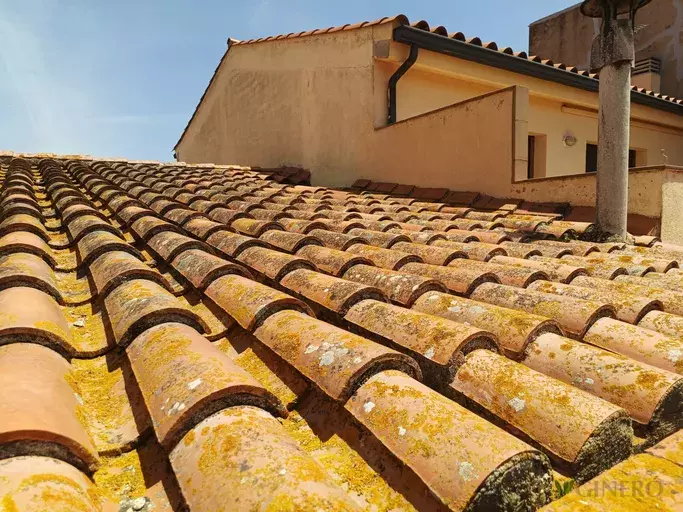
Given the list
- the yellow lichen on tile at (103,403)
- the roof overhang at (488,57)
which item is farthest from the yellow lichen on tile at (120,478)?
the roof overhang at (488,57)

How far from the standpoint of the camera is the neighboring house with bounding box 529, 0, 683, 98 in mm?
13359

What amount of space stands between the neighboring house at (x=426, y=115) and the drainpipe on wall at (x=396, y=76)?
Answer: 32 mm

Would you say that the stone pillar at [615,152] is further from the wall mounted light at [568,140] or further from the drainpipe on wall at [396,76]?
the wall mounted light at [568,140]

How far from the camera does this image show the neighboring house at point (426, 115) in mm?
5758

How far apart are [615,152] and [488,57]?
355cm

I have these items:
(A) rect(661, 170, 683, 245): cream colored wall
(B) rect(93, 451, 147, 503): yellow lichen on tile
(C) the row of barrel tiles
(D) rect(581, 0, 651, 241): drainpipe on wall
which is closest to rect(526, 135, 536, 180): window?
(A) rect(661, 170, 683, 245): cream colored wall

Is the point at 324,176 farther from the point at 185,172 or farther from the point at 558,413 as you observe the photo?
the point at 558,413

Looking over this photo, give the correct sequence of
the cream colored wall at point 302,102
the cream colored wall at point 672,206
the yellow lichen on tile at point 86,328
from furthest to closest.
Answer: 1. the cream colored wall at point 302,102
2. the cream colored wall at point 672,206
3. the yellow lichen on tile at point 86,328

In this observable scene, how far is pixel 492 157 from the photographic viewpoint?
5934 mm

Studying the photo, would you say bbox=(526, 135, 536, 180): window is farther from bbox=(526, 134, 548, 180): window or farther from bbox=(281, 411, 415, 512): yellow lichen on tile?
bbox=(281, 411, 415, 512): yellow lichen on tile

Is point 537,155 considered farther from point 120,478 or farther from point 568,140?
point 120,478

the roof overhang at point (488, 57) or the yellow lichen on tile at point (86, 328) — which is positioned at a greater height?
the roof overhang at point (488, 57)

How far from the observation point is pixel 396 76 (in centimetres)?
730

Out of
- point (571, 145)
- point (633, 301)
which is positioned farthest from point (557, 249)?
point (571, 145)
